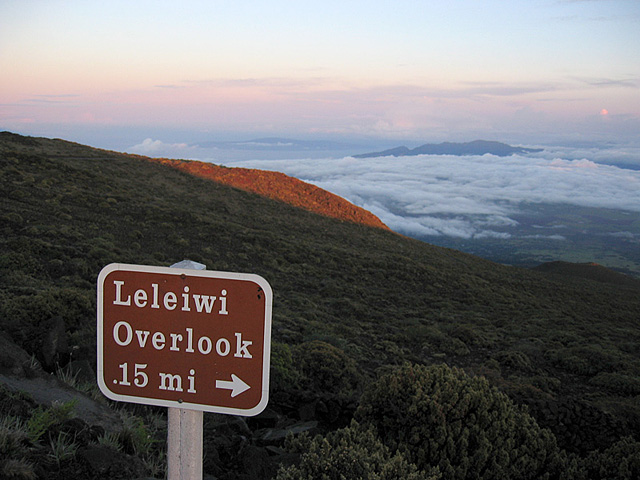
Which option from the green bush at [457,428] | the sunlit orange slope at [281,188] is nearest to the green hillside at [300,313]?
the green bush at [457,428]

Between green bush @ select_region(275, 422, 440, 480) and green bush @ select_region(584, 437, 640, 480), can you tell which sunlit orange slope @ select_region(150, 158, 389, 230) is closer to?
green bush @ select_region(584, 437, 640, 480)

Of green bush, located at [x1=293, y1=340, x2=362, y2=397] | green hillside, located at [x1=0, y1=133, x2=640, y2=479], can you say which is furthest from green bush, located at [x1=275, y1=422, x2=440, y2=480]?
green bush, located at [x1=293, y1=340, x2=362, y2=397]

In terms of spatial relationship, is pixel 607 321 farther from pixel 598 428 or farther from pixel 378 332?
pixel 598 428

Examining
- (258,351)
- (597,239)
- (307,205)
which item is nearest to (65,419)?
(258,351)

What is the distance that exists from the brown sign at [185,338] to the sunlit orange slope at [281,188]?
37.9 metres

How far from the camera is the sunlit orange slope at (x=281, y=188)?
137 ft

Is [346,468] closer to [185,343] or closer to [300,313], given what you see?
[185,343]

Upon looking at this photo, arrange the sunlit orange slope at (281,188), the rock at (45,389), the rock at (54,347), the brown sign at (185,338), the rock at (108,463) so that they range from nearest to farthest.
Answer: the brown sign at (185,338)
the rock at (108,463)
the rock at (45,389)
the rock at (54,347)
the sunlit orange slope at (281,188)

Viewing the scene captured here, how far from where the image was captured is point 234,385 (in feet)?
5.24

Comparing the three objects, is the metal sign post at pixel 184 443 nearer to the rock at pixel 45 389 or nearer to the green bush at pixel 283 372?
the rock at pixel 45 389

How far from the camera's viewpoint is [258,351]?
159cm

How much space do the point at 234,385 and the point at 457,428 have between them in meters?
3.51

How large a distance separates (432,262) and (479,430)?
1033 inches

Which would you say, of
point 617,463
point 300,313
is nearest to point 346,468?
point 617,463
